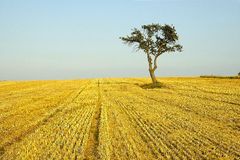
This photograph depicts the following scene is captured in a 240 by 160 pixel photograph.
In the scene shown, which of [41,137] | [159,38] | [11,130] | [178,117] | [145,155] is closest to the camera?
[145,155]

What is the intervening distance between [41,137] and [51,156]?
10.0 feet

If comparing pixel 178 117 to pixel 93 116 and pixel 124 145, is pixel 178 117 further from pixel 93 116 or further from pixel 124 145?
pixel 124 145

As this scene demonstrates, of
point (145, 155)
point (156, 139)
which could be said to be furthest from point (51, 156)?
point (156, 139)

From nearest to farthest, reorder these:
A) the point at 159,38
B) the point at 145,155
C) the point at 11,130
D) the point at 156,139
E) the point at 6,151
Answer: the point at 145,155 → the point at 6,151 → the point at 156,139 → the point at 11,130 → the point at 159,38

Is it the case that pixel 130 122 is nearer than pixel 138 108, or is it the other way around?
pixel 130 122

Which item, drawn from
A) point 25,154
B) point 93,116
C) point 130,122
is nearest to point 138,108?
point 93,116

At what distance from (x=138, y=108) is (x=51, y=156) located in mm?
11730

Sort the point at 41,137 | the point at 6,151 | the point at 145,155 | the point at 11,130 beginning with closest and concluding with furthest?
the point at 145,155 < the point at 6,151 < the point at 41,137 < the point at 11,130

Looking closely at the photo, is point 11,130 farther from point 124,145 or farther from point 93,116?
point 124,145

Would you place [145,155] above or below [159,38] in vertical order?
below

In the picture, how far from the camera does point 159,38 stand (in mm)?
50125

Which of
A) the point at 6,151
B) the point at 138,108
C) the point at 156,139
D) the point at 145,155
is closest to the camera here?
the point at 145,155

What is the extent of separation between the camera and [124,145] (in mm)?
12188

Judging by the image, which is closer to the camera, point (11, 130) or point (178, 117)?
point (11, 130)
